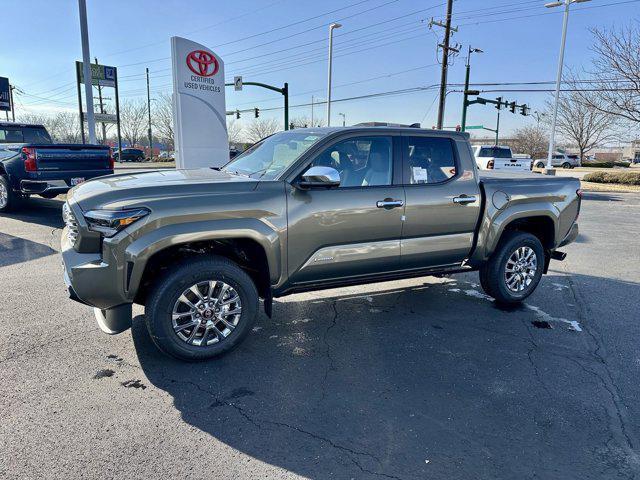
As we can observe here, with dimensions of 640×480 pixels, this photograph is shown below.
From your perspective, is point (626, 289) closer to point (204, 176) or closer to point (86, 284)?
point (204, 176)

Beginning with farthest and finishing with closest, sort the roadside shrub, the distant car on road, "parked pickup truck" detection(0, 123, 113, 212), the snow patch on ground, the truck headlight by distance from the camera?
1. the distant car on road
2. the roadside shrub
3. "parked pickup truck" detection(0, 123, 113, 212)
4. the snow patch on ground
5. the truck headlight

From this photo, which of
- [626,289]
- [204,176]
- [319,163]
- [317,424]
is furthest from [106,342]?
[626,289]

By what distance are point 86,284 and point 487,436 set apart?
113 inches

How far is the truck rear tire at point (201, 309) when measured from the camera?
11.4ft

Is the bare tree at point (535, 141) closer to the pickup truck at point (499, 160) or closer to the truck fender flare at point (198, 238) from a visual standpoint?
the pickup truck at point (499, 160)

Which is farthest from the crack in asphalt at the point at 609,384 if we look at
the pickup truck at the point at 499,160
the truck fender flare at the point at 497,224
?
the pickup truck at the point at 499,160

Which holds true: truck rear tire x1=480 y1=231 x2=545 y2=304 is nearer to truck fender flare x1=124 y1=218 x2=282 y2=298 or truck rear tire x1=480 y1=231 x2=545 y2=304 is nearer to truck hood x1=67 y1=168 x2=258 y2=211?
truck fender flare x1=124 y1=218 x2=282 y2=298

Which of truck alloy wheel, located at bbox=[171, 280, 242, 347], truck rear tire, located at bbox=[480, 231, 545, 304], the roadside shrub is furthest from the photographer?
the roadside shrub

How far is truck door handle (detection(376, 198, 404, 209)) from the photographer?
163 inches

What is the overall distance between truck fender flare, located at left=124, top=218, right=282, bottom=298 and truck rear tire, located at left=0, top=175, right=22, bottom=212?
8434 mm

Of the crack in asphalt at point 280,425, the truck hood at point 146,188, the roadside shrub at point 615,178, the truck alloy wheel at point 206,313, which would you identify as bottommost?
the crack in asphalt at point 280,425

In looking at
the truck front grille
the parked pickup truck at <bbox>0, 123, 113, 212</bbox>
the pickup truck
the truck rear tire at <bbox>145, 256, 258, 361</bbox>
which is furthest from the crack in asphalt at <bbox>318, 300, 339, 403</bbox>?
the pickup truck

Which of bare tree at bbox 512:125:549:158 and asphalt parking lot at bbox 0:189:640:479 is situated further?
bare tree at bbox 512:125:549:158

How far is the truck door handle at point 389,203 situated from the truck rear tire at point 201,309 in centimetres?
136
